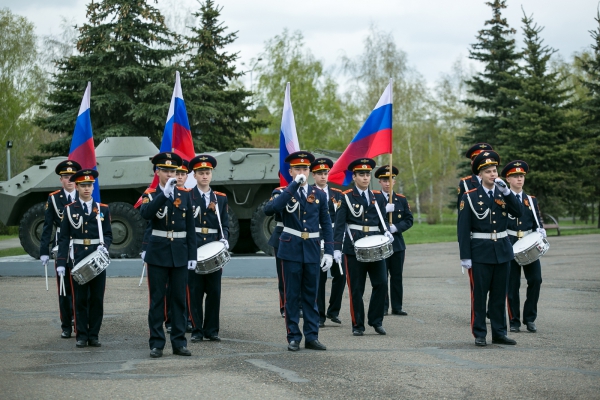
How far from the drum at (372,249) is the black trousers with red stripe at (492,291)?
3.10 ft

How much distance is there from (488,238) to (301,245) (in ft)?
6.37

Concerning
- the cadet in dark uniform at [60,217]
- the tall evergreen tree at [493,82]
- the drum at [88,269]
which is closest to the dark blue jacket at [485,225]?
the drum at [88,269]

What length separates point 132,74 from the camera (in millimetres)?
27484

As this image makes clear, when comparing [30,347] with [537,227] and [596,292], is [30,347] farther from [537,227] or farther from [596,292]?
[596,292]

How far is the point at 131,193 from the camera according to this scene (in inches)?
734

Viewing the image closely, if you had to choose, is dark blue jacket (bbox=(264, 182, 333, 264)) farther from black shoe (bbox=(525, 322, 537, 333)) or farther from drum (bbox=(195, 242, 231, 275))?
black shoe (bbox=(525, 322, 537, 333))

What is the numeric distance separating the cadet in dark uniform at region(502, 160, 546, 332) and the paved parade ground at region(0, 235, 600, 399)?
261mm

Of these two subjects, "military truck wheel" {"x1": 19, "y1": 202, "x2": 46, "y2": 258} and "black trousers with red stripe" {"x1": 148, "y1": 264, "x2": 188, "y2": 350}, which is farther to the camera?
"military truck wheel" {"x1": 19, "y1": 202, "x2": 46, "y2": 258}

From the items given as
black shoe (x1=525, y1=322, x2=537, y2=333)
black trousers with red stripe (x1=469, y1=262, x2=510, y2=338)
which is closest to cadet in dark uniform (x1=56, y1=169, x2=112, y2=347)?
black trousers with red stripe (x1=469, y1=262, x2=510, y2=338)

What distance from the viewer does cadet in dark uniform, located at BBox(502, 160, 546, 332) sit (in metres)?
9.46

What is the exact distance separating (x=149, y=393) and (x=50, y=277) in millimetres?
10745

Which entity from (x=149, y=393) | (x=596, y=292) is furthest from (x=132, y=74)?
(x=149, y=393)

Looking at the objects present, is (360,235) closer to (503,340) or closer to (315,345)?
(315,345)

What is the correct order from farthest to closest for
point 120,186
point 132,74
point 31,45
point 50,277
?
point 31,45, point 132,74, point 120,186, point 50,277
